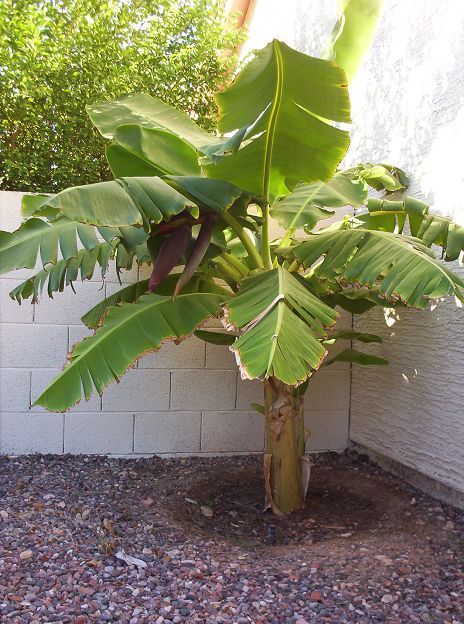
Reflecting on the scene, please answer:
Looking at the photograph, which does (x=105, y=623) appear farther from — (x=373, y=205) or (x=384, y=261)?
(x=373, y=205)

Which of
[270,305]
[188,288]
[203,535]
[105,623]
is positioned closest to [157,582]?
[105,623]

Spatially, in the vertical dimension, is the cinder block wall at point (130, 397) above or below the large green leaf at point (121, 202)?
below

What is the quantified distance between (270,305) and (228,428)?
7.20 ft

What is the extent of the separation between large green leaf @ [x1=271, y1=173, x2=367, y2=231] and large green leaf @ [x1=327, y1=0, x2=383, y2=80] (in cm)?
69

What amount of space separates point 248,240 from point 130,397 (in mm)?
1701

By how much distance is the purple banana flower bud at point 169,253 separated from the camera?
2.86 meters

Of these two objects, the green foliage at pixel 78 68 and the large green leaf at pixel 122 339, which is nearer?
the large green leaf at pixel 122 339

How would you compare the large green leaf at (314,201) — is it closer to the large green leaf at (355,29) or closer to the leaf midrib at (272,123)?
the leaf midrib at (272,123)

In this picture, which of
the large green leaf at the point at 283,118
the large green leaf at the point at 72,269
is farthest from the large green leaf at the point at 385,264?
the large green leaf at the point at 72,269

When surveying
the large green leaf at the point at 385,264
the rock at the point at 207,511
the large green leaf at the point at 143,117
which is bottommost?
the rock at the point at 207,511

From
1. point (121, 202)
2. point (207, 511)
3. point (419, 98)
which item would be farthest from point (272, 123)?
point (207, 511)

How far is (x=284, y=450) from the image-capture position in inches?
138

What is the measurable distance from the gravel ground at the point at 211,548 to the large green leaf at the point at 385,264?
3.98 ft

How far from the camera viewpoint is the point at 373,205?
338cm
